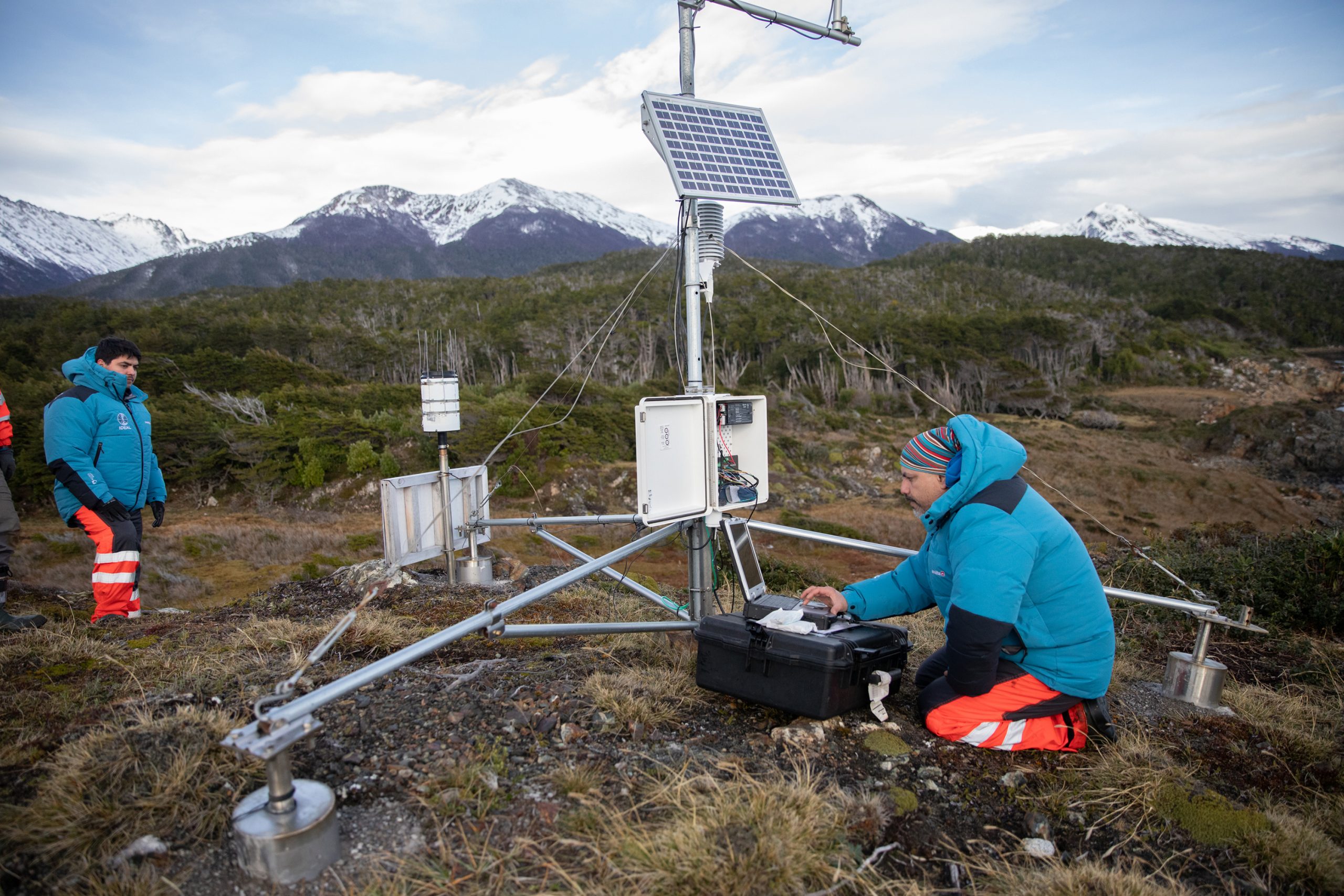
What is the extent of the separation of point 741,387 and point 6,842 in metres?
40.9

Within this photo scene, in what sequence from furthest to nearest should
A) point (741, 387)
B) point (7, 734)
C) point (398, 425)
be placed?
1. point (741, 387)
2. point (398, 425)
3. point (7, 734)

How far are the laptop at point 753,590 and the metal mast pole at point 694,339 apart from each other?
174 mm

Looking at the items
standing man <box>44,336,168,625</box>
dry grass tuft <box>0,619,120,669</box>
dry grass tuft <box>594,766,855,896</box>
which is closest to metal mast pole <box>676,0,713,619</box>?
dry grass tuft <box>594,766,855,896</box>

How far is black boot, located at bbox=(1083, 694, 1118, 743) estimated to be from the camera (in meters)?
3.12

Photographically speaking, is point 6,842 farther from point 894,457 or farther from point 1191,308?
point 1191,308

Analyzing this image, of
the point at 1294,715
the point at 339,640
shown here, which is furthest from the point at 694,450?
the point at 1294,715

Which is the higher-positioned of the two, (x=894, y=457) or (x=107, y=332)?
(x=107, y=332)

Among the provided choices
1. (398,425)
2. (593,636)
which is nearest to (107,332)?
(398,425)

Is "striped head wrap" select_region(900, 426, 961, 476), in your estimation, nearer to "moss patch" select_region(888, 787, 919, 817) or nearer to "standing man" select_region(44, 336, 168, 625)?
"moss patch" select_region(888, 787, 919, 817)

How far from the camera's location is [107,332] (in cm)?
3762

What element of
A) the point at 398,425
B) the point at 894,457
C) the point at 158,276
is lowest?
the point at 894,457

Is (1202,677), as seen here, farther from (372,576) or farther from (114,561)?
(114,561)

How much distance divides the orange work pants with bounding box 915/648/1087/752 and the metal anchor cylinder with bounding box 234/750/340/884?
2.44 metres

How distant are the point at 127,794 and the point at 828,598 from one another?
2823 mm
